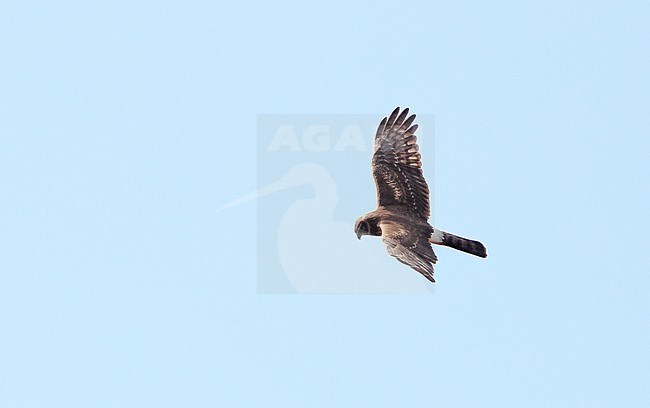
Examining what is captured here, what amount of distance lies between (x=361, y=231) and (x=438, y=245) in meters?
1.56

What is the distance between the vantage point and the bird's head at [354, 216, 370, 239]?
68.7ft

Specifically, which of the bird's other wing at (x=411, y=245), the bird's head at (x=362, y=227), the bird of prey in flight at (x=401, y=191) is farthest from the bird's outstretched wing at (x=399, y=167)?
the bird's other wing at (x=411, y=245)

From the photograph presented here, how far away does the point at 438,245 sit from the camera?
20562 millimetres

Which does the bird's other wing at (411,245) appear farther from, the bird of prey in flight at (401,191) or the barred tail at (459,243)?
the barred tail at (459,243)

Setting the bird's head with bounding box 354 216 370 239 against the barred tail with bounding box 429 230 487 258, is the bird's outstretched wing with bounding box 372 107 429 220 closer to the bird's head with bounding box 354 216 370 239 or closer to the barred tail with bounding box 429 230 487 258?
the bird's head with bounding box 354 216 370 239

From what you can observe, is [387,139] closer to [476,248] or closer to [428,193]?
[428,193]

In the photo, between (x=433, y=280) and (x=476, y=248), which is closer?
(x=433, y=280)

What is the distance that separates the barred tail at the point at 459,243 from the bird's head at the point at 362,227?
54.3 inches

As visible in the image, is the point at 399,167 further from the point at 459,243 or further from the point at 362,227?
the point at 459,243

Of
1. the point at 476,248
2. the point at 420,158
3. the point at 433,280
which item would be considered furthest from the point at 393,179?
the point at 433,280

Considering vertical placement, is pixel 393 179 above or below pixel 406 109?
below

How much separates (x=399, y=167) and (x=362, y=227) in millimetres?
1427

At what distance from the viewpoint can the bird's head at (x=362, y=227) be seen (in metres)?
20.9

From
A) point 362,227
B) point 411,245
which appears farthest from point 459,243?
point 362,227
